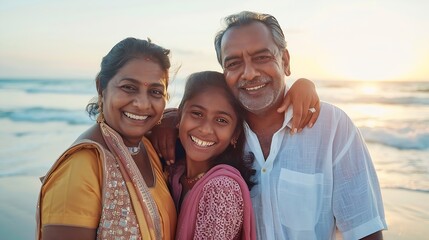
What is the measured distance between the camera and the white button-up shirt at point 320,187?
9.95ft

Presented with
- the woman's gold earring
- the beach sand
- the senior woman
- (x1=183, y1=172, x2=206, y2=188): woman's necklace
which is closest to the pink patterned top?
the senior woman

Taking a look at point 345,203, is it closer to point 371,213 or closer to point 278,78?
point 371,213

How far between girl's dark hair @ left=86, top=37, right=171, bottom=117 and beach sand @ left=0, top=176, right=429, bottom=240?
348cm

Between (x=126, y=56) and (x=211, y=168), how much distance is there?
34.2 inches

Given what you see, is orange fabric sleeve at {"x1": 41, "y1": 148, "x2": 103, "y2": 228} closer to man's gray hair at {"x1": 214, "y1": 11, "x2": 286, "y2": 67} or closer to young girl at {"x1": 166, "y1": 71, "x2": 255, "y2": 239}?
young girl at {"x1": 166, "y1": 71, "x2": 255, "y2": 239}

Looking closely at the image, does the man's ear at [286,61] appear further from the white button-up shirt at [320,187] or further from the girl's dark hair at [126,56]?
the girl's dark hair at [126,56]

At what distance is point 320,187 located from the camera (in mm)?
3076

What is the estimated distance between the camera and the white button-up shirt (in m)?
3.03

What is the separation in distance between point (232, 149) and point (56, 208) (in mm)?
1249

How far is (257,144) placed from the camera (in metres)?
3.25

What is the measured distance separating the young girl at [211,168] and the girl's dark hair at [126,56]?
12.9 inches

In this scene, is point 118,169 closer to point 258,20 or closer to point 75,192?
point 75,192

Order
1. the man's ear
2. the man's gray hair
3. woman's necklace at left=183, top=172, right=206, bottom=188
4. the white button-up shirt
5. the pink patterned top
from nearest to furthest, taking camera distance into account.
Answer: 1. the pink patterned top
2. the white button-up shirt
3. woman's necklace at left=183, top=172, right=206, bottom=188
4. the man's gray hair
5. the man's ear

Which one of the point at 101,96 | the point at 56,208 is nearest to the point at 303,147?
the point at 101,96
